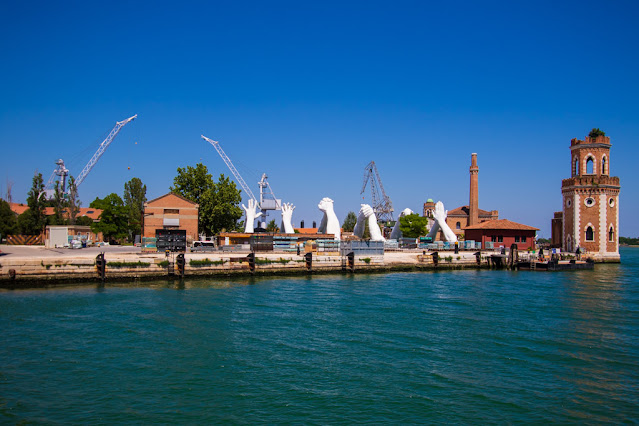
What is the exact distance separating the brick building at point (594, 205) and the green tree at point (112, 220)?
65303mm

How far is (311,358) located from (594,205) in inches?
2239

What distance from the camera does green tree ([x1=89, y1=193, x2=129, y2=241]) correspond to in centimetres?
7156

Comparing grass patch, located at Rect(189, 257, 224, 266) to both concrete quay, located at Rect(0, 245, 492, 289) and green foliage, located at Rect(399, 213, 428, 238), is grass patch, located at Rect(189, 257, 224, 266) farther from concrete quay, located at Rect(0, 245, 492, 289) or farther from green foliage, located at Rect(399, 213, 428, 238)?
A: green foliage, located at Rect(399, 213, 428, 238)

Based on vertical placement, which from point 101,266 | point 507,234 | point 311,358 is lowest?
point 311,358

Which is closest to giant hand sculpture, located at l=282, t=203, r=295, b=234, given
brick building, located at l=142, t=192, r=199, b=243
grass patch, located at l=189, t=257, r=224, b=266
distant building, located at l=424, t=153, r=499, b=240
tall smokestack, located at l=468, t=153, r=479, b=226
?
brick building, located at l=142, t=192, r=199, b=243

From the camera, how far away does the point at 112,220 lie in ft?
237

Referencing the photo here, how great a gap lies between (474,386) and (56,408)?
12071 mm

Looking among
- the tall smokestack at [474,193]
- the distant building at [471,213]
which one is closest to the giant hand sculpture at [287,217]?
the distant building at [471,213]

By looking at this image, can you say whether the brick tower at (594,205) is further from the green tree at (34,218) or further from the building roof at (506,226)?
the green tree at (34,218)

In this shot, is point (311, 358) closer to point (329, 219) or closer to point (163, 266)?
point (163, 266)

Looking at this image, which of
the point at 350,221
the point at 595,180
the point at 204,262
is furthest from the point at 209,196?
the point at 350,221

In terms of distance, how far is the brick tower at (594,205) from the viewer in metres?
60.1

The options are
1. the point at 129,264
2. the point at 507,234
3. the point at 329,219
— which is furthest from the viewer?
the point at 507,234

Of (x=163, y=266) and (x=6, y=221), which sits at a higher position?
(x=6, y=221)
